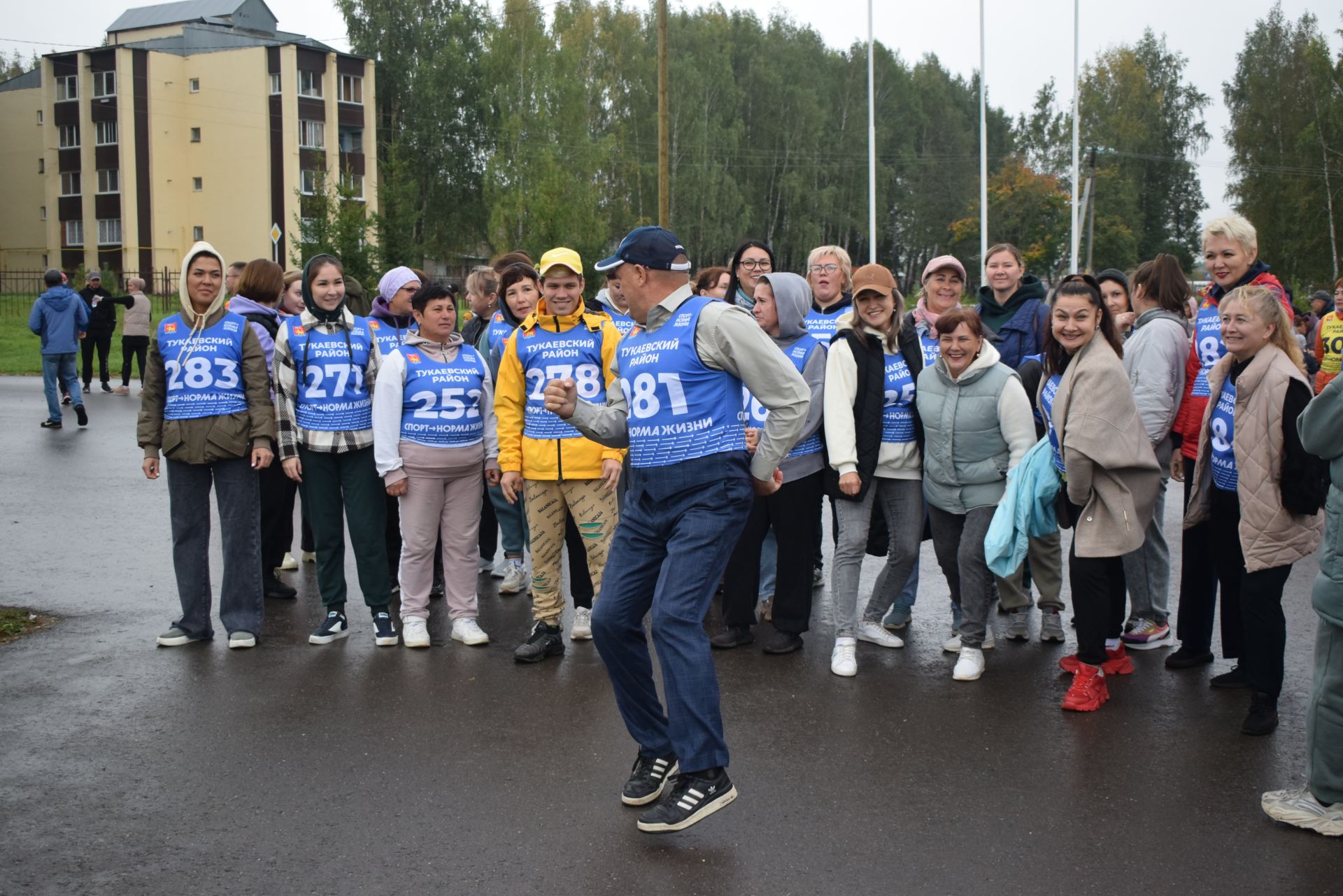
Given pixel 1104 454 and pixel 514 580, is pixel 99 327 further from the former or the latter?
pixel 1104 454

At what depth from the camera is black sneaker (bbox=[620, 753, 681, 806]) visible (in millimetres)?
4668

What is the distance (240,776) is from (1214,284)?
556cm

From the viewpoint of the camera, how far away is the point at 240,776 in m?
4.97

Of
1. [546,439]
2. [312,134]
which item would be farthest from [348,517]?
[312,134]

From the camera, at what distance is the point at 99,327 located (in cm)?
2197

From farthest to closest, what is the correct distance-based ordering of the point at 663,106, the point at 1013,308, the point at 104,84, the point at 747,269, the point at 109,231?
the point at 109,231
the point at 104,84
the point at 663,106
the point at 747,269
the point at 1013,308

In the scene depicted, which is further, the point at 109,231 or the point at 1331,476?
the point at 109,231

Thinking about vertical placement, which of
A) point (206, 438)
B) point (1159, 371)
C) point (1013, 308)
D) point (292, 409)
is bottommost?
point (206, 438)

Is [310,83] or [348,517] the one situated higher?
[310,83]

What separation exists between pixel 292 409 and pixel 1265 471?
5.13m

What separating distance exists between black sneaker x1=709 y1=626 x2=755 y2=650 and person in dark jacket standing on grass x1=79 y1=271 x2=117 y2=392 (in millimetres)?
18216

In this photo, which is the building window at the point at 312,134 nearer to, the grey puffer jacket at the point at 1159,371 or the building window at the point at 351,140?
the building window at the point at 351,140

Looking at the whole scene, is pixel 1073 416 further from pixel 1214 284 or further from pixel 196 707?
pixel 196 707

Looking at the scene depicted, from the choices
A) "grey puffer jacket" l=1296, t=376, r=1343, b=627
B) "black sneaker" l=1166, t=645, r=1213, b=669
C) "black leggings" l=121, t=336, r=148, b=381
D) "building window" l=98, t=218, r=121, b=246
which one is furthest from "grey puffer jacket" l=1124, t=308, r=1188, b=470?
"building window" l=98, t=218, r=121, b=246
